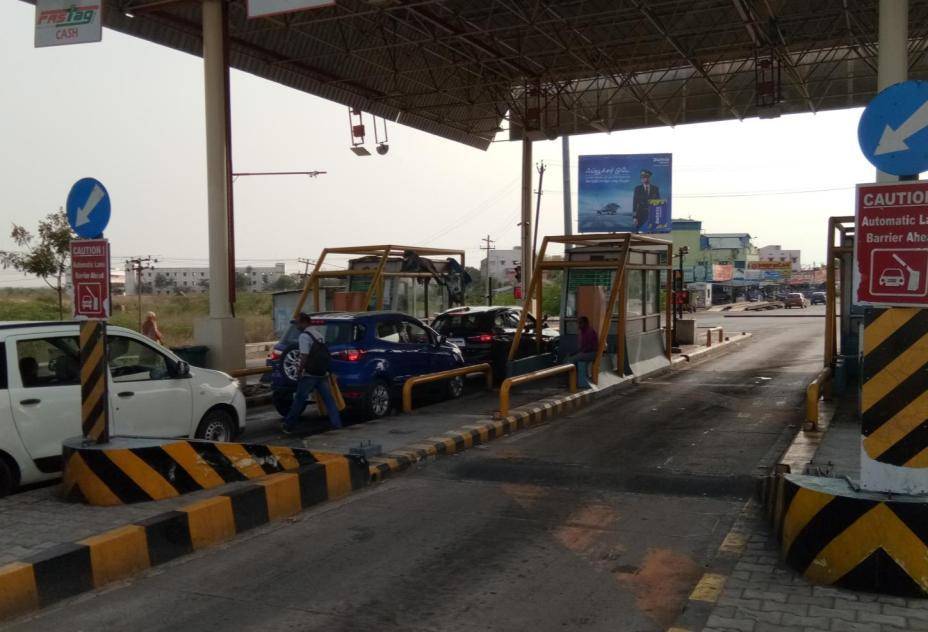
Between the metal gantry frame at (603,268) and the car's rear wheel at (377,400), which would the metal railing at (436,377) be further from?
the metal gantry frame at (603,268)

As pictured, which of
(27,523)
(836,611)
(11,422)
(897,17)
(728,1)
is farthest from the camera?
(728,1)

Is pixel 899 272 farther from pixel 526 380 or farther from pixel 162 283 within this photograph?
pixel 162 283

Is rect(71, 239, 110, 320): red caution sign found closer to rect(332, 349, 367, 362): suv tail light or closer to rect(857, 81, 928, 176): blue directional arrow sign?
rect(332, 349, 367, 362): suv tail light

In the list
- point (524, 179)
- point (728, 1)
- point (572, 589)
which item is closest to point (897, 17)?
point (728, 1)

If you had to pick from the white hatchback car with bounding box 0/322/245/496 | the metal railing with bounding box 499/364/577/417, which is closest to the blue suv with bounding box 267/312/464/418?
the metal railing with bounding box 499/364/577/417

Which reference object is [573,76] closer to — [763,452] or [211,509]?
[763,452]

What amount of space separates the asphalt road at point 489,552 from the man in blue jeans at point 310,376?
6.83 ft

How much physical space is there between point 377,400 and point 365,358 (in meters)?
0.65

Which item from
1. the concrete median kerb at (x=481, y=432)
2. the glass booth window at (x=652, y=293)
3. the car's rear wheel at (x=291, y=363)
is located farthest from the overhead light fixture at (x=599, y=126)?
the car's rear wheel at (x=291, y=363)

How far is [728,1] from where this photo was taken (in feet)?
57.4

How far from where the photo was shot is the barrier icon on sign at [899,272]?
4840 mm

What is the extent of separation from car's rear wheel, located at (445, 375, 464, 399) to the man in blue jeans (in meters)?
3.35

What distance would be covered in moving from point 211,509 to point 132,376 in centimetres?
256

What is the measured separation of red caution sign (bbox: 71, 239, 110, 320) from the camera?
662 cm
